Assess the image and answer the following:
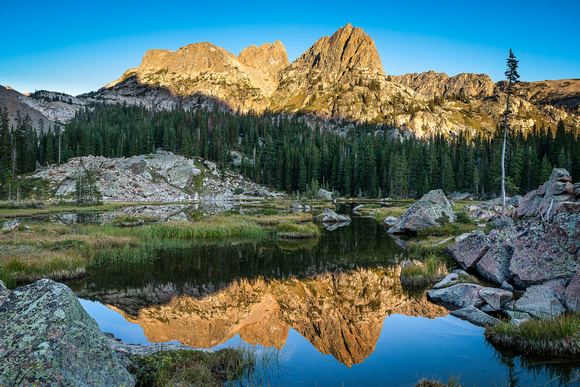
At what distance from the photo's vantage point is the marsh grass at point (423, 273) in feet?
77.6

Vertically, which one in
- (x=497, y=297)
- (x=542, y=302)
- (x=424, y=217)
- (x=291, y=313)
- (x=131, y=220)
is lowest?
(x=291, y=313)

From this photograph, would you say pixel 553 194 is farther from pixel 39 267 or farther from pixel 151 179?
pixel 151 179

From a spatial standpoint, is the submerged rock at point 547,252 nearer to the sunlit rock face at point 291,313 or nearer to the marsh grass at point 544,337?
the marsh grass at point 544,337

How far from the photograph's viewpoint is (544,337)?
43.5 feet

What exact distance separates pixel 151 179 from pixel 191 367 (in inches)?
4347

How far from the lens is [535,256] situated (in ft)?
65.3

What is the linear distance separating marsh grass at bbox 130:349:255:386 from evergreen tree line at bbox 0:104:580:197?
350ft

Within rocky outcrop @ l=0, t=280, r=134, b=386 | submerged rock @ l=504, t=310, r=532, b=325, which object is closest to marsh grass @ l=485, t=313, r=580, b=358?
submerged rock @ l=504, t=310, r=532, b=325

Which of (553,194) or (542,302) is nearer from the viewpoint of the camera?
(542,302)

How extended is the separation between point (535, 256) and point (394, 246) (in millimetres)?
17970

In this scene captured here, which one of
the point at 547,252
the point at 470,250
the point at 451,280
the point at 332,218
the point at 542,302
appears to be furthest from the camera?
the point at 332,218

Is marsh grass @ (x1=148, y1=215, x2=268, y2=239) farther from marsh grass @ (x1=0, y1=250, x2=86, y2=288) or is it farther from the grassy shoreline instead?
marsh grass @ (x1=0, y1=250, x2=86, y2=288)

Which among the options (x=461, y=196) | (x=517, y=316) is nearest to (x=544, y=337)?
(x=517, y=316)

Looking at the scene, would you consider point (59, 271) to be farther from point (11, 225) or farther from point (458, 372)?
point (458, 372)
